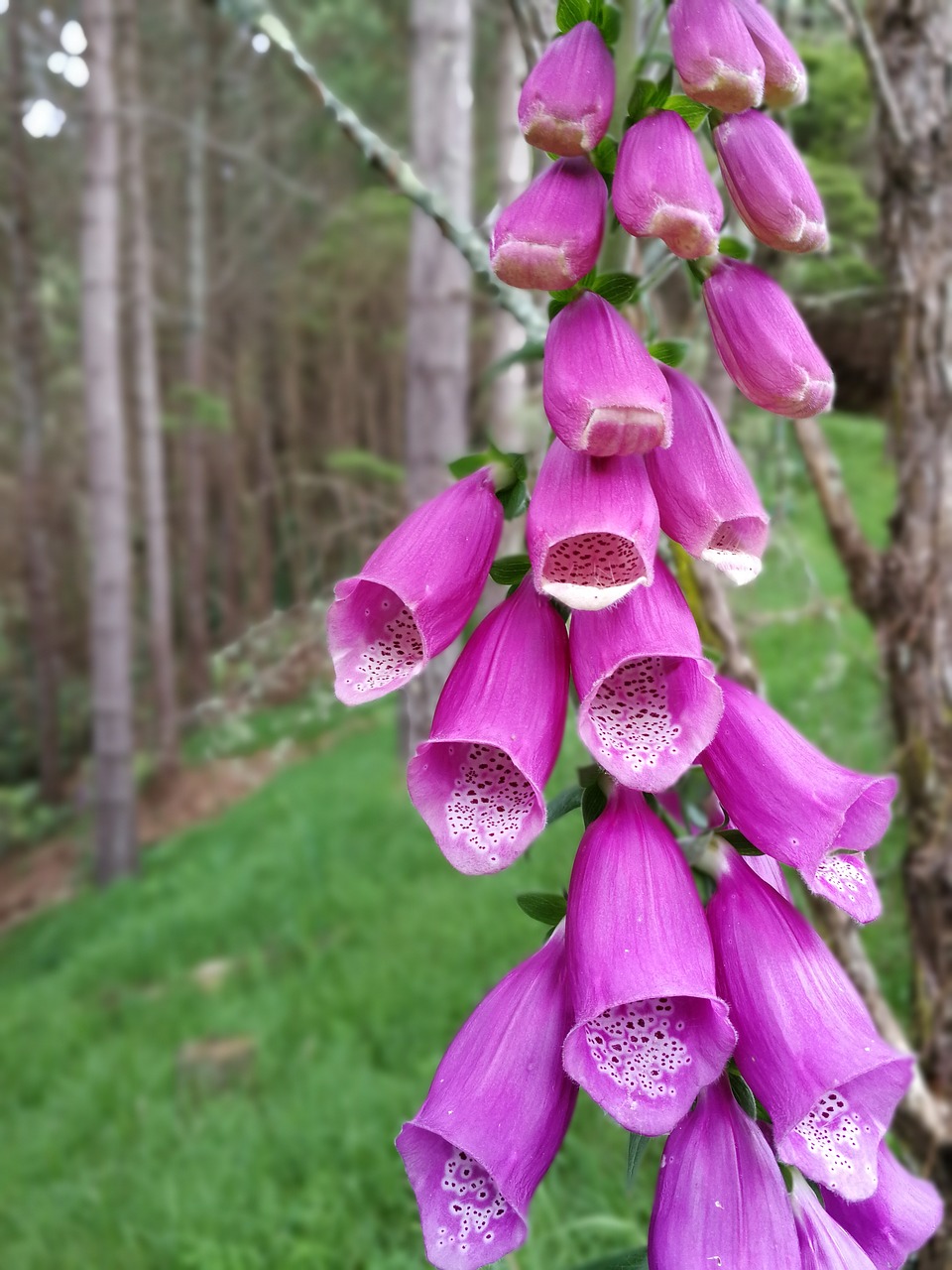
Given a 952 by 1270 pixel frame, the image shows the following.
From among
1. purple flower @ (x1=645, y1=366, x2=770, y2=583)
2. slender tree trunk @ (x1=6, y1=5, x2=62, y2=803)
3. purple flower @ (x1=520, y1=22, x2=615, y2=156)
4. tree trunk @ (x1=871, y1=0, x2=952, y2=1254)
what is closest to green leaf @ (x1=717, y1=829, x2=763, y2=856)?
purple flower @ (x1=645, y1=366, x2=770, y2=583)

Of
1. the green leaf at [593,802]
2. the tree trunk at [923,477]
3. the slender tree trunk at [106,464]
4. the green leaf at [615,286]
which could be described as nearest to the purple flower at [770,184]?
the green leaf at [615,286]

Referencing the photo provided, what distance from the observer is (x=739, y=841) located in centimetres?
89

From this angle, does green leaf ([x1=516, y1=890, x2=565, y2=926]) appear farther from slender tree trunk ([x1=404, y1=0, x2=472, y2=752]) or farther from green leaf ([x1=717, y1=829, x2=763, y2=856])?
slender tree trunk ([x1=404, y1=0, x2=472, y2=752])

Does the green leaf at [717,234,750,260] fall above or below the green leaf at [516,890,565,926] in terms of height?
above

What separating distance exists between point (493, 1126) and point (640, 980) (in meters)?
0.19

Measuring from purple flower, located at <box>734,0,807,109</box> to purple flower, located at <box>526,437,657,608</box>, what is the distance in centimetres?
37

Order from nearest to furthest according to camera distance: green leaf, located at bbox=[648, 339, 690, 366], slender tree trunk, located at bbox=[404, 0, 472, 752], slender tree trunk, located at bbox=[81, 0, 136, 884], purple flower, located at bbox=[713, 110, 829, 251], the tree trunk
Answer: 1. purple flower, located at bbox=[713, 110, 829, 251]
2. green leaf, located at bbox=[648, 339, 690, 366]
3. the tree trunk
4. slender tree trunk, located at bbox=[404, 0, 472, 752]
5. slender tree trunk, located at bbox=[81, 0, 136, 884]

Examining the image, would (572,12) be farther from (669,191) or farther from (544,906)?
(544,906)

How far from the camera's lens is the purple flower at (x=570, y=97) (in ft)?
2.58

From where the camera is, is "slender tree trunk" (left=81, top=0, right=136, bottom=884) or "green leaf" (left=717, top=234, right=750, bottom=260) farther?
"slender tree trunk" (left=81, top=0, right=136, bottom=884)

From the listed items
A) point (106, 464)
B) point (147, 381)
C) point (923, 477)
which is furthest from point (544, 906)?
point (147, 381)

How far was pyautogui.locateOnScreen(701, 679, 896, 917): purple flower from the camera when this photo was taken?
792 mm

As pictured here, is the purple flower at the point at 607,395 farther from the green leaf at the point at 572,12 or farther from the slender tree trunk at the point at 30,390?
the slender tree trunk at the point at 30,390

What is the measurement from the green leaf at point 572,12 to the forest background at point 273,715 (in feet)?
0.33
